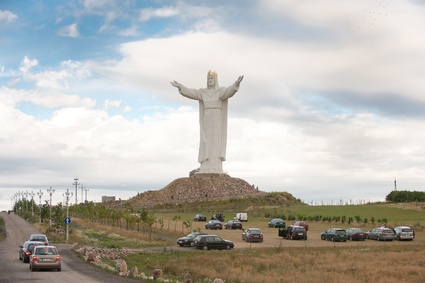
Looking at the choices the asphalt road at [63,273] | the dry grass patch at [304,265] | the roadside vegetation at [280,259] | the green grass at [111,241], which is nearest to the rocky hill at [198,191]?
the roadside vegetation at [280,259]

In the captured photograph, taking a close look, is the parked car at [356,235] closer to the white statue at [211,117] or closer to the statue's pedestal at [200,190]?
the statue's pedestal at [200,190]

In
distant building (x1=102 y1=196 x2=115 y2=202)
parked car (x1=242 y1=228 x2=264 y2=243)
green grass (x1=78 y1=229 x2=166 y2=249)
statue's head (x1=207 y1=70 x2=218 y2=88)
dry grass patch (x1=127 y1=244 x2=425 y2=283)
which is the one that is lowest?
dry grass patch (x1=127 y1=244 x2=425 y2=283)

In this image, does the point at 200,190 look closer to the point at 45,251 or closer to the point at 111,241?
the point at 111,241

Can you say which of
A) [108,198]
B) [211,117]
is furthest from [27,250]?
[108,198]

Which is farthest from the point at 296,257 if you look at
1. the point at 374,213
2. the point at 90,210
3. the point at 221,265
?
the point at 90,210

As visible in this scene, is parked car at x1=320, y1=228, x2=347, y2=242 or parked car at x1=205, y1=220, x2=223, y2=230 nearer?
parked car at x1=320, y1=228, x2=347, y2=242

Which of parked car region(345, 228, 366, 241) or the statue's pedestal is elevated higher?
the statue's pedestal

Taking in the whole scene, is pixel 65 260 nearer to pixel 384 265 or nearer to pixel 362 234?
pixel 384 265

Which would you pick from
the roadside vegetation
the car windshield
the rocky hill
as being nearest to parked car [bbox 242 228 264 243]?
the roadside vegetation

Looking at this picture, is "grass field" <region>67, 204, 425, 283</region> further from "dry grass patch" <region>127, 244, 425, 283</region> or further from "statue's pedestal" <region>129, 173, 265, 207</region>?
"statue's pedestal" <region>129, 173, 265, 207</region>

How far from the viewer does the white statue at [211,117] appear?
12212cm

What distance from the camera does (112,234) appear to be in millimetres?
68375

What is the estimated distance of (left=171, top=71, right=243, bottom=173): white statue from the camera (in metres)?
122

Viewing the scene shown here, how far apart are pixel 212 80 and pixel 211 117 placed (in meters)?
6.99
